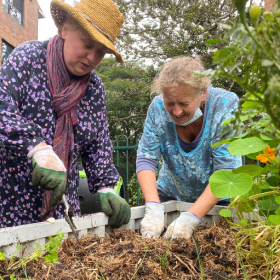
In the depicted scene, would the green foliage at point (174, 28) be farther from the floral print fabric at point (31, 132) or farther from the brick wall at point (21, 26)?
the brick wall at point (21, 26)

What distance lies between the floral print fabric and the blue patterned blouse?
31 cm

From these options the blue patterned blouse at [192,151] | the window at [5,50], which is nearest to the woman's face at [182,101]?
the blue patterned blouse at [192,151]

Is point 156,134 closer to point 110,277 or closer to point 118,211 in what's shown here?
point 118,211

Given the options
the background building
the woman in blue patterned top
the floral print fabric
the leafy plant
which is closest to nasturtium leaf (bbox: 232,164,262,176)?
the leafy plant

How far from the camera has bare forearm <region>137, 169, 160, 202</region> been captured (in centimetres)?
180

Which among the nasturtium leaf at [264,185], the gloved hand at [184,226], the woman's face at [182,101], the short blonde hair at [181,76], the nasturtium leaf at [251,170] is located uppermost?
the short blonde hair at [181,76]

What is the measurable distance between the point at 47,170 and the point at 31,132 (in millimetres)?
203

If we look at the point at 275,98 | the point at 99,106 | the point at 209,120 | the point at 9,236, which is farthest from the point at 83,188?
the point at 275,98

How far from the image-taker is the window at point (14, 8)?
12.8m

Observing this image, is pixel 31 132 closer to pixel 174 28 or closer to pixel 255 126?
pixel 255 126

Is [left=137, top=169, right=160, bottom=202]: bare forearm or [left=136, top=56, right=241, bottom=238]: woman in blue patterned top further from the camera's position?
[left=137, top=169, right=160, bottom=202]: bare forearm

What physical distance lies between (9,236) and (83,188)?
2.51 meters

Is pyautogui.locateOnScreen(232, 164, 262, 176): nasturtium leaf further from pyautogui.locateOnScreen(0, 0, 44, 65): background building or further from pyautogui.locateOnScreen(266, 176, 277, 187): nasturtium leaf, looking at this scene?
pyautogui.locateOnScreen(0, 0, 44, 65): background building

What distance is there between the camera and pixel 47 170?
53.4 inches
